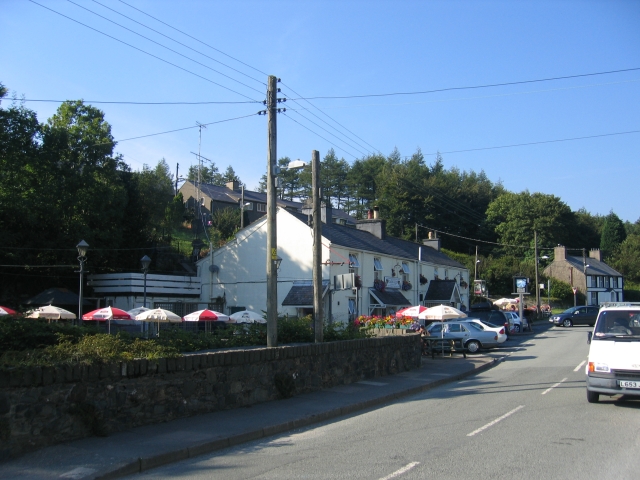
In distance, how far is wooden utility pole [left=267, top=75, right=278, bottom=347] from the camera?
13.1 metres

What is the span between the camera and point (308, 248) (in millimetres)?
35812

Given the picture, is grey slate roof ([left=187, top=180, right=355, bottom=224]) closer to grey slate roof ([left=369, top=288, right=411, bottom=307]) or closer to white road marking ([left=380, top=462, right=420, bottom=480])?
grey slate roof ([left=369, top=288, right=411, bottom=307])

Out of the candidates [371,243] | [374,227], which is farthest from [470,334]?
[374,227]

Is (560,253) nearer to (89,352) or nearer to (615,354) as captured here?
(615,354)

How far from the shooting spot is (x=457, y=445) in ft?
27.9

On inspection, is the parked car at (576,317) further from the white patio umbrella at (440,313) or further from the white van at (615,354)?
the white van at (615,354)

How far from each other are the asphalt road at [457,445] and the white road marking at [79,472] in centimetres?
70

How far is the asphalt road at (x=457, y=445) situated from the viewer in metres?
7.16

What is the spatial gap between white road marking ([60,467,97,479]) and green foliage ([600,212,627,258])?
99.7 meters

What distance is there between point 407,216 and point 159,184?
3646 centimetres

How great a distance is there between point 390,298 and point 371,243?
4.10 meters

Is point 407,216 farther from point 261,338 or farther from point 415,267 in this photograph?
point 261,338

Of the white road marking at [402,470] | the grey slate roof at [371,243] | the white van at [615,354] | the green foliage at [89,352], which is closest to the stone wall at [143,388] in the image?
the green foliage at [89,352]

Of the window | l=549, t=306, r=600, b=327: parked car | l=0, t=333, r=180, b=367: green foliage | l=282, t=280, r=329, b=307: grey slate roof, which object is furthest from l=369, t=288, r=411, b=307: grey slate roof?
l=0, t=333, r=180, b=367: green foliage
